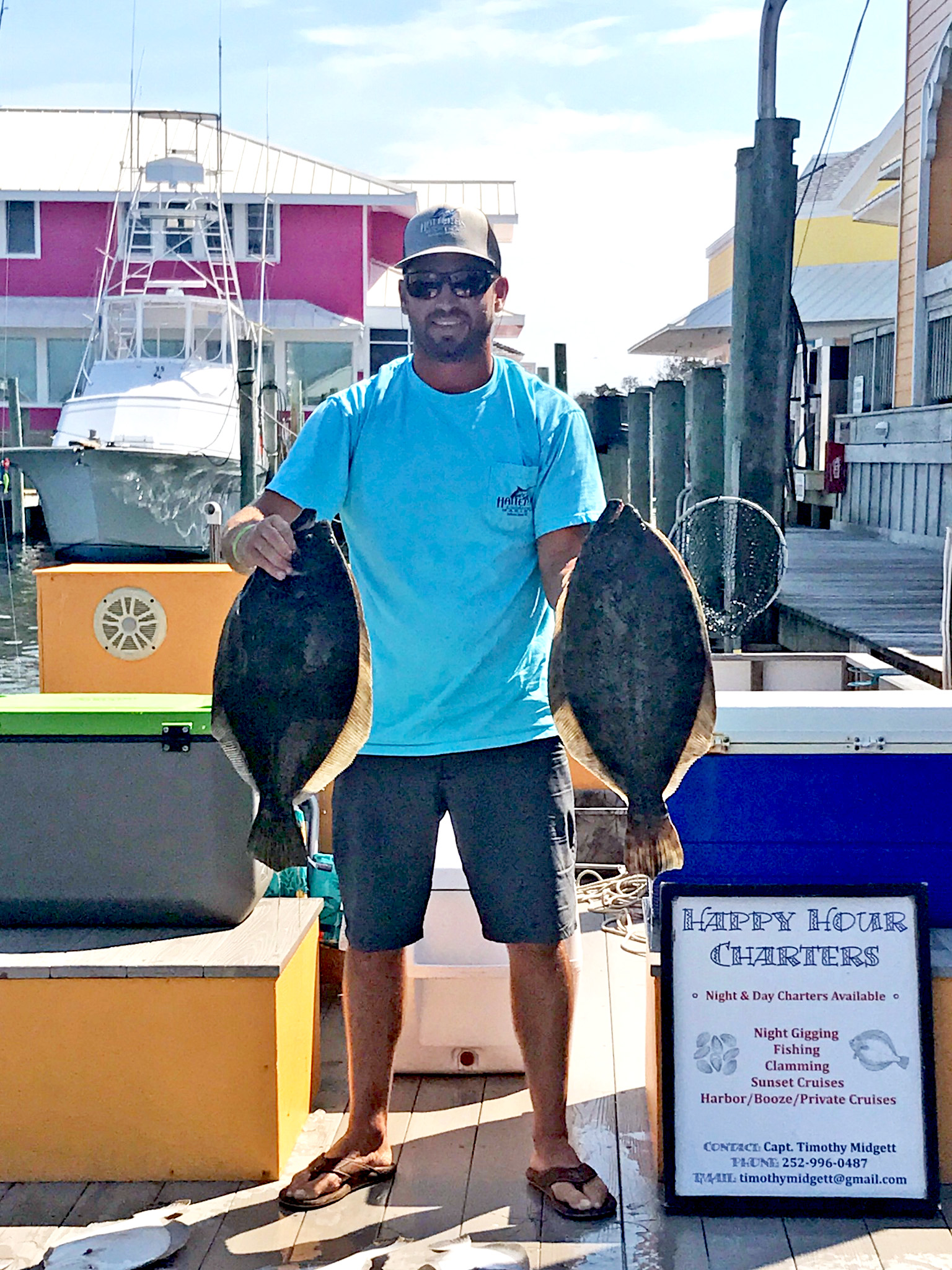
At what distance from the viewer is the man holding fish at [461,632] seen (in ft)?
9.12

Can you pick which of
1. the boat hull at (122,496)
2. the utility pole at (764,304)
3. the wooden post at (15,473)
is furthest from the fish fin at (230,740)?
the wooden post at (15,473)

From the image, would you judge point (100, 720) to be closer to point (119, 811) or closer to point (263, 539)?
point (119, 811)

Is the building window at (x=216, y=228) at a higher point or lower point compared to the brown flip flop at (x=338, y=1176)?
higher

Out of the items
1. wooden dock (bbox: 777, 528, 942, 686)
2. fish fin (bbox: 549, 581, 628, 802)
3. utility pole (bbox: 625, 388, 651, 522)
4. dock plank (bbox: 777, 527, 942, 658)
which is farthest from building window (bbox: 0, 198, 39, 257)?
fish fin (bbox: 549, 581, 628, 802)

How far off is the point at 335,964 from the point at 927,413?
915 centimetres

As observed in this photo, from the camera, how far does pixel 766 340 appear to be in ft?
22.6

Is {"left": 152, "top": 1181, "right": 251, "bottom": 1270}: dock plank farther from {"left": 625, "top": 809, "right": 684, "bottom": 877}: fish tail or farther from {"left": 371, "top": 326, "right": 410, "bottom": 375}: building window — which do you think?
{"left": 371, "top": 326, "right": 410, "bottom": 375}: building window

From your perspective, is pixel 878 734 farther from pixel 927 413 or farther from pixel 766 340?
pixel 927 413

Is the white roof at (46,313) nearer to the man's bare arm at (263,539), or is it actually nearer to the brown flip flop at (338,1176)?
the man's bare arm at (263,539)

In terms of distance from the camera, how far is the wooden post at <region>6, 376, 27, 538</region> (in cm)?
2206

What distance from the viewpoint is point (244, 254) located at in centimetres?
2931

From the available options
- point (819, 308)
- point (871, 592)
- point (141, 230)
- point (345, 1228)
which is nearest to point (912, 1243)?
point (345, 1228)

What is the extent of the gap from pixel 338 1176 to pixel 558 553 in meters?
1.44

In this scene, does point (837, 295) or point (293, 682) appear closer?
Result: point (293, 682)
